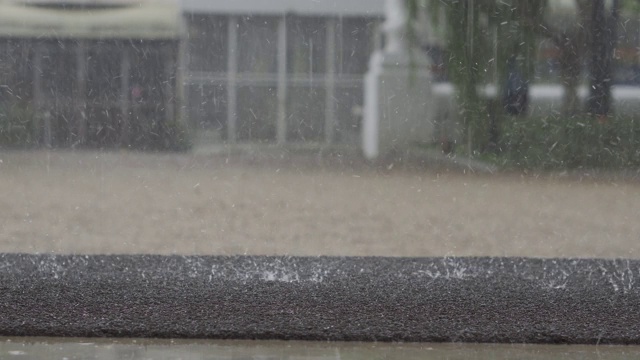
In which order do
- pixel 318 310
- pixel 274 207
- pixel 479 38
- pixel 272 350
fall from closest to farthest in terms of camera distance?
pixel 272 350 < pixel 318 310 < pixel 479 38 < pixel 274 207

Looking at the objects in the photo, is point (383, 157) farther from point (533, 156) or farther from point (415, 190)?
point (533, 156)

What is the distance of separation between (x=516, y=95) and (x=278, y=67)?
1402 millimetres

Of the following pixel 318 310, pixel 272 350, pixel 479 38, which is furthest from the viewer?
pixel 479 38

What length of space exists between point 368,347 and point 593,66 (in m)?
2.25

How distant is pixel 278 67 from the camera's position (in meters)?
6.84

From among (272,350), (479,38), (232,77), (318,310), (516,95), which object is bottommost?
(272,350)

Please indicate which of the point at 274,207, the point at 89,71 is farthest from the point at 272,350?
the point at 89,71

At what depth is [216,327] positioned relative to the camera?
5957 millimetres

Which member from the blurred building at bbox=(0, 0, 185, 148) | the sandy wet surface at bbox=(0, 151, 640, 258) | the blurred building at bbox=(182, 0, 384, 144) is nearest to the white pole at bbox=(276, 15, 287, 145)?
the blurred building at bbox=(182, 0, 384, 144)

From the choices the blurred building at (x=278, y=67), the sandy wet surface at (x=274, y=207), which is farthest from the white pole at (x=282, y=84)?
the sandy wet surface at (x=274, y=207)

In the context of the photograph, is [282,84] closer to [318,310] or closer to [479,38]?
[479,38]

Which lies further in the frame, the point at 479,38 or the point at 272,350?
the point at 479,38

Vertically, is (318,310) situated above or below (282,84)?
below

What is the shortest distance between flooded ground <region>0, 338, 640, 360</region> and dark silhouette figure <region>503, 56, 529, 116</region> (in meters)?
1.56
